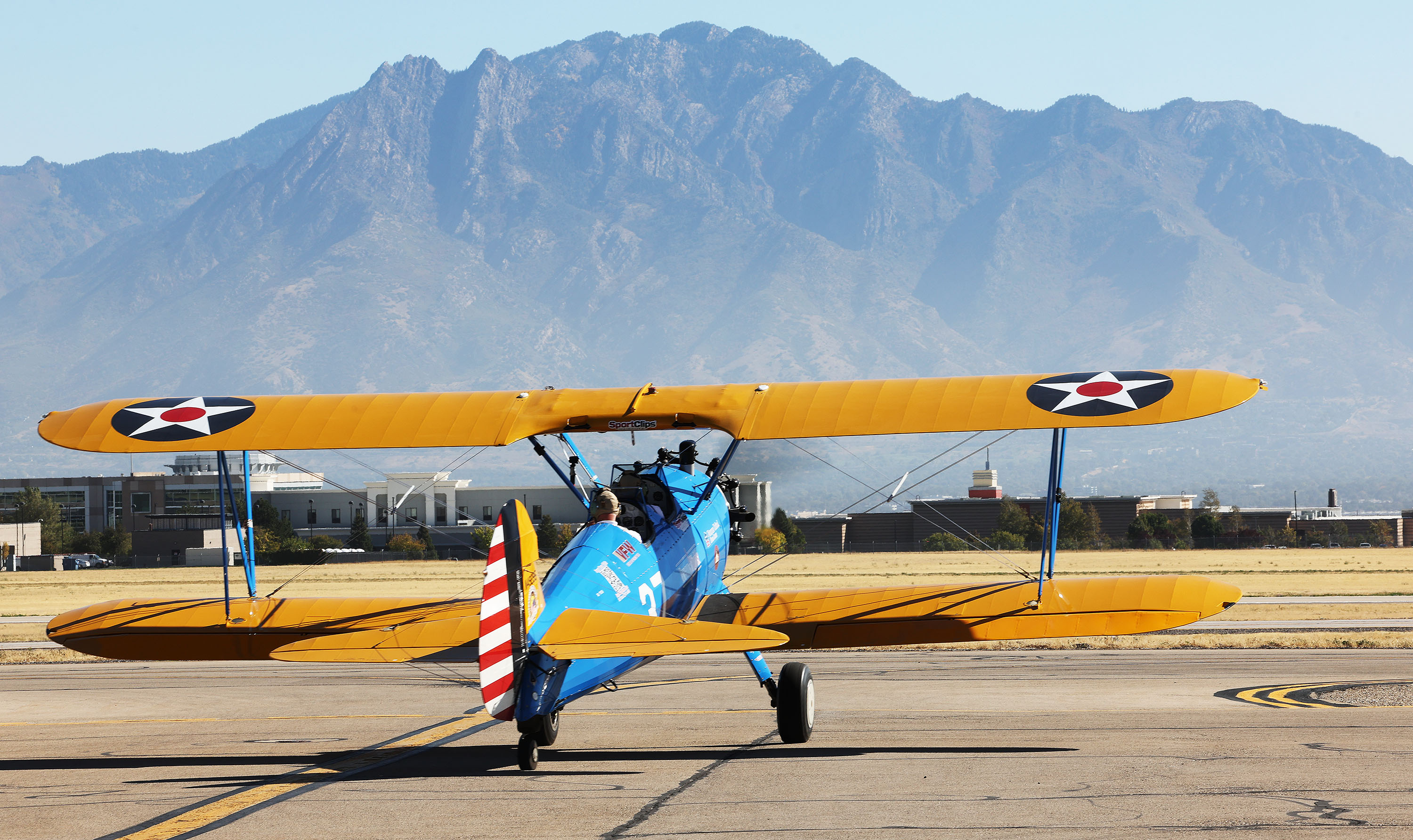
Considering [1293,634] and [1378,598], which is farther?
[1378,598]

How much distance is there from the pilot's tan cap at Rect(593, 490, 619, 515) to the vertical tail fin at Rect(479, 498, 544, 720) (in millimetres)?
1601

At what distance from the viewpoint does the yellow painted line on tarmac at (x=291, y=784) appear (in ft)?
30.3

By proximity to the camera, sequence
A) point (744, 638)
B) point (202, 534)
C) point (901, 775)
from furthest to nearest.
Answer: point (202, 534), point (901, 775), point (744, 638)

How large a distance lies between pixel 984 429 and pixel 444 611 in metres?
4.93

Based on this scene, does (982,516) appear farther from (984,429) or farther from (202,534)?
(984,429)

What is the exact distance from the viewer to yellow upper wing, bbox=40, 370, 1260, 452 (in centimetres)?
1218

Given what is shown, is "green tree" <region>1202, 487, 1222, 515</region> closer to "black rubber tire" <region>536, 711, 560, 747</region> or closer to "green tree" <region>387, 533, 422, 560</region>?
"green tree" <region>387, 533, 422, 560</region>

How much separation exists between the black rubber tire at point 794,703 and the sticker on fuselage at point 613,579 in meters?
1.96

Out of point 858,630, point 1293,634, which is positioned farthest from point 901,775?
point 1293,634

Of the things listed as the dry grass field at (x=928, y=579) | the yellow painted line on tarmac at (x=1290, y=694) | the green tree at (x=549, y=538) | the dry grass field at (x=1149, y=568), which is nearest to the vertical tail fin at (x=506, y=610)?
the yellow painted line on tarmac at (x=1290, y=694)

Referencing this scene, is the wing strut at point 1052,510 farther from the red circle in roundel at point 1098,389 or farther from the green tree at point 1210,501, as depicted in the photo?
the green tree at point 1210,501

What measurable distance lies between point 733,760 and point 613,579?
200cm

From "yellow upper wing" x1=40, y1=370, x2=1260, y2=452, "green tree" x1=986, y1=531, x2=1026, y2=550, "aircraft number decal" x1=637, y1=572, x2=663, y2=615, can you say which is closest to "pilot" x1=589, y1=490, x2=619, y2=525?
"aircraft number decal" x1=637, y1=572, x2=663, y2=615

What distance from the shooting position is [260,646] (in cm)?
1266
